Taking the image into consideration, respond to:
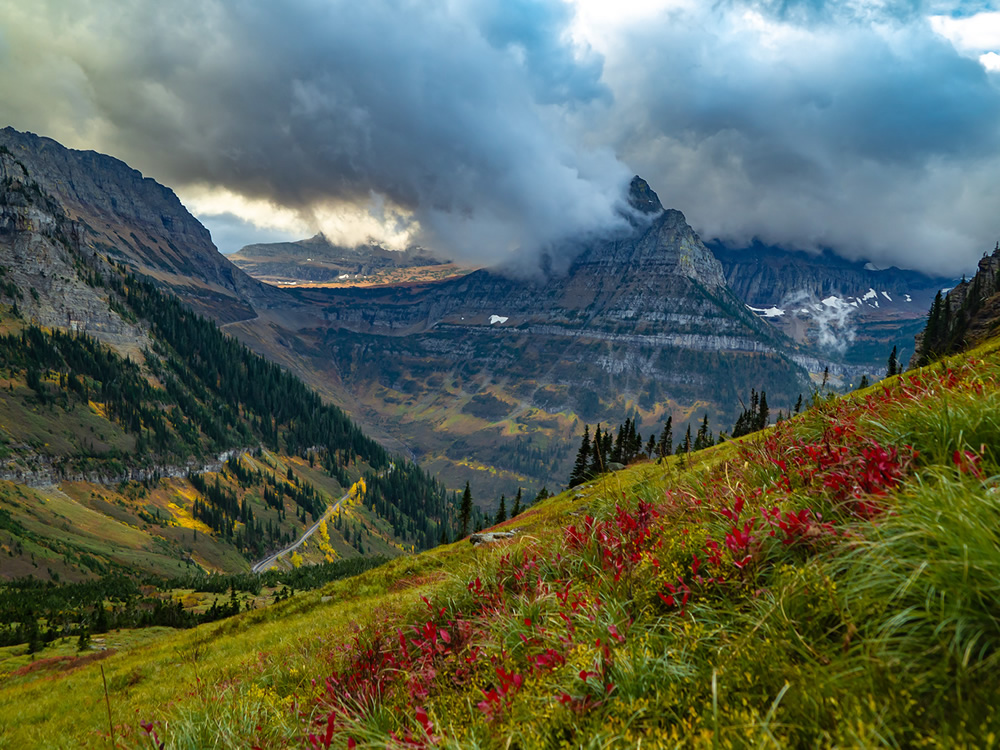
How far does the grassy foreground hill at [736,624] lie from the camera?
325cm

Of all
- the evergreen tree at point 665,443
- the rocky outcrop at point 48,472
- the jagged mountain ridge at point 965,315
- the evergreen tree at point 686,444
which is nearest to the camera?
the evergreen tree at point 665,443

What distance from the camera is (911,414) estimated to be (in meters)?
6.41

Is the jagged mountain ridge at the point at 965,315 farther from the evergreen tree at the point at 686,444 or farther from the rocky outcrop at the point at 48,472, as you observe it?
the rocky outcrop at the point at 48,472

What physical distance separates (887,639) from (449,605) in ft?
20.3

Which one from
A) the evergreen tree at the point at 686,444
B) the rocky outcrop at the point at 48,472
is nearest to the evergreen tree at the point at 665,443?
the evergreen tree at the point at 686,444

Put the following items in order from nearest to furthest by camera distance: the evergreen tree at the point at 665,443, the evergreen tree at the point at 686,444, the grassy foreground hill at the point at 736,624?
1. the grassy foreground hill at the point at 736,624
2. the evergreen tree at the point at 665,443
3. the evergreen tree at the point at 686,444

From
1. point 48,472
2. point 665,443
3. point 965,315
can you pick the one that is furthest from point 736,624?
point 48,472

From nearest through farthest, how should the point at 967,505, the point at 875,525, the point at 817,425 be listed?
the point at 967,505, the point at 875,525, the point at 817,425

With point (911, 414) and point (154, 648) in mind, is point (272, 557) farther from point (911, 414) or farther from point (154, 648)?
point (911, 414)

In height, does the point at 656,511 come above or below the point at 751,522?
below

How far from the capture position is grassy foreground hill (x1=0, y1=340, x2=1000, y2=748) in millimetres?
3246

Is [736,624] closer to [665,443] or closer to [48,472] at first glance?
[665,443]

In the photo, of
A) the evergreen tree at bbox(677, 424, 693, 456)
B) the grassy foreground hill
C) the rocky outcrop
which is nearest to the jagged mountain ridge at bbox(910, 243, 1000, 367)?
the evergreen tree at bbox(677, 424, 693, 456)

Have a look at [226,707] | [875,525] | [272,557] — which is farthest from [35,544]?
[875,525]
